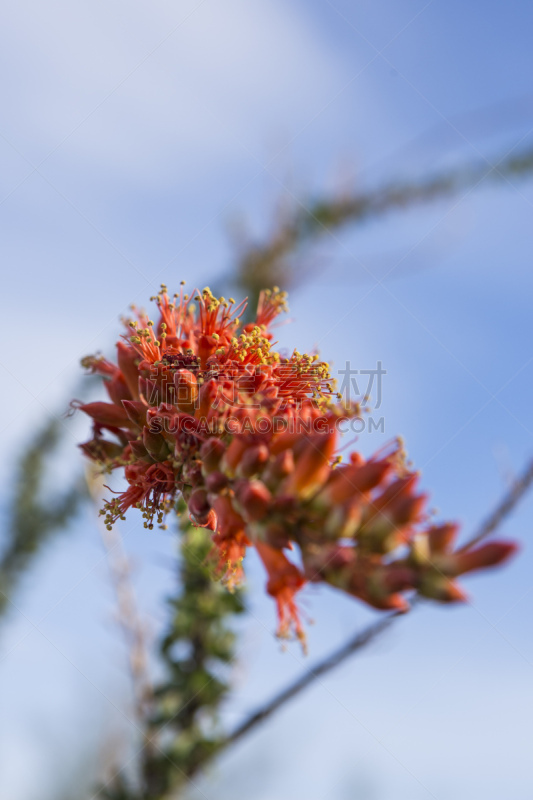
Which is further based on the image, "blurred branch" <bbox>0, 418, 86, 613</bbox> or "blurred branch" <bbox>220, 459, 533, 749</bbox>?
"blurred branch" <bbox>0, 418, 86, 613</bbox>

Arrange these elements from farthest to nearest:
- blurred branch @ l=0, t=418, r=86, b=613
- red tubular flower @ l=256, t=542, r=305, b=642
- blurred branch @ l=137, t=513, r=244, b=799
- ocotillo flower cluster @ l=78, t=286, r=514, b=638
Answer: blurred branch @ l=0, t=418, r=86, b=613
blurred branch @ l=137, t=513, r=244, b=799
red tubular flower @ l=256, t=542, r=305, b=642
ocotillo flower cluster @ l=78, t=286, r=514, b=638

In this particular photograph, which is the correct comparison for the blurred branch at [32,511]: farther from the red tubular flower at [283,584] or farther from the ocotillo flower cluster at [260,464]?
the red tubular flower at [283,584]

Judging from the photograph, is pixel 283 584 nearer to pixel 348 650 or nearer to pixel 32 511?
pixel 348 650

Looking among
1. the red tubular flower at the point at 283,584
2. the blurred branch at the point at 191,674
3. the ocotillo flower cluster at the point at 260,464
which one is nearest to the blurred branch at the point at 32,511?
the blurred branch at the point at 191,674

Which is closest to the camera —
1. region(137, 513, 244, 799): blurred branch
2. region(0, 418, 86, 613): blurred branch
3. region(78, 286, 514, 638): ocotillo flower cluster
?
region(78, 286, 514, 638): ocotillo flower cluster

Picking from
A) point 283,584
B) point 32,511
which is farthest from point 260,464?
point 32,511

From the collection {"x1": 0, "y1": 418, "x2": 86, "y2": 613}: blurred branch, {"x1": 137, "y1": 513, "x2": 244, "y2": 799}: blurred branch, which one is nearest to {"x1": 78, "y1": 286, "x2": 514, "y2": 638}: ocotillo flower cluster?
{"x1": 137, "y1": 513, "x2": 244, "y2": 799}: blurred branch

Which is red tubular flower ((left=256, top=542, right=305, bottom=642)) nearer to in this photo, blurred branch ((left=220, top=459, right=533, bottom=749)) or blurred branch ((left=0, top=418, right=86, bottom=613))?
blurred branch ((left=220, top=459, right=533, bottom=749))
